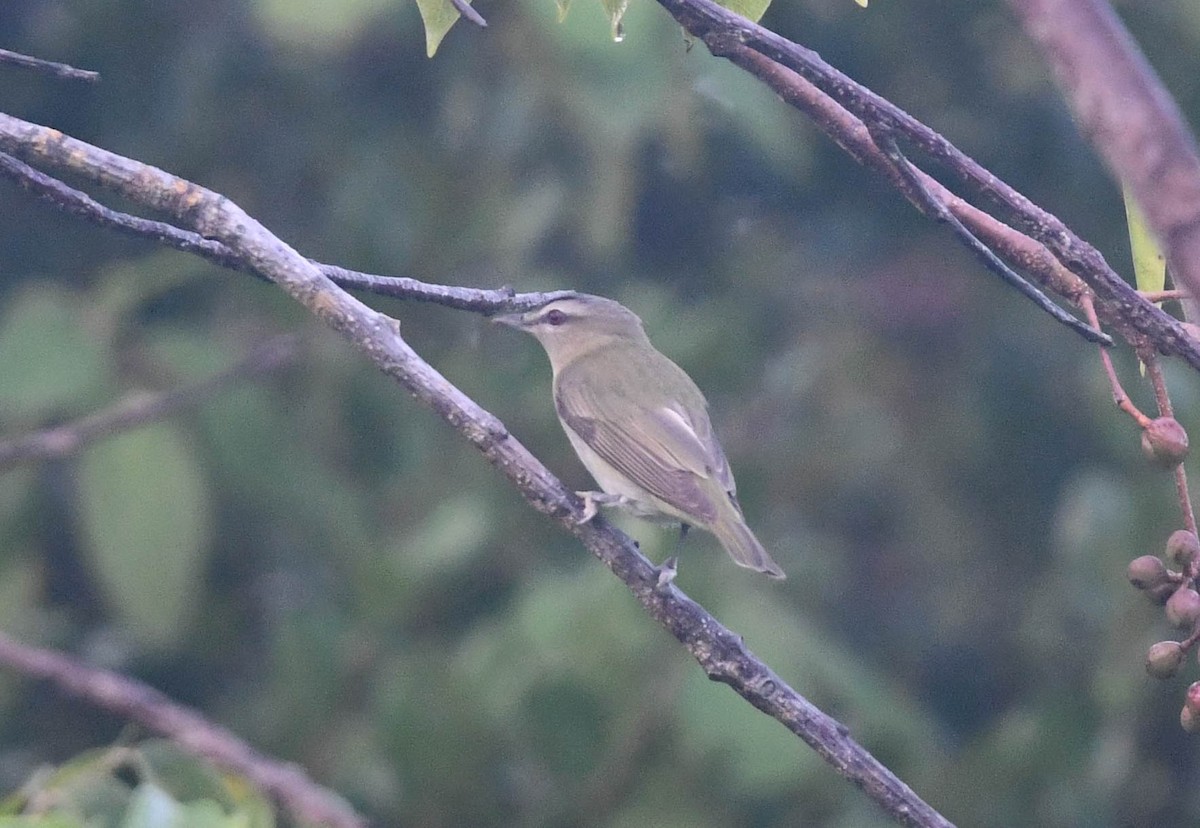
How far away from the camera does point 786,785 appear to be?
140 inches

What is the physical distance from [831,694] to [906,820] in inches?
108

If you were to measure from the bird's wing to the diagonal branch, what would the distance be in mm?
1194

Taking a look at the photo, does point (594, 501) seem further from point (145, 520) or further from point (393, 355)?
point (145, 520)

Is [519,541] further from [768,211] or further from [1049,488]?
[1049,488]

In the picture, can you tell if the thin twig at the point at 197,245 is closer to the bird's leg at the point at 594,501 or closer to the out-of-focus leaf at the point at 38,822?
the bird's leg at the point at 594,501

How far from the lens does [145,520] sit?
379cm

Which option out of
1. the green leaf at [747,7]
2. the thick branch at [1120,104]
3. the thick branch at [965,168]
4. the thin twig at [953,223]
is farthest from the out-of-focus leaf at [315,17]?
the thick branch at [1120,104]

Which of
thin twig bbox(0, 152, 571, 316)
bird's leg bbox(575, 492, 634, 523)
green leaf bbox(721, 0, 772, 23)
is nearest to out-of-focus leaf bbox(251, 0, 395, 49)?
bird's leg bbox(575, 492, 634, 523)

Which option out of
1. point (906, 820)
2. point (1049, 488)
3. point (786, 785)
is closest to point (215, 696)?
point (786, 785)

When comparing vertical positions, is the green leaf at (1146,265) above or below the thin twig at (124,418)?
above

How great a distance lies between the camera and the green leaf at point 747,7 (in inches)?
76.4

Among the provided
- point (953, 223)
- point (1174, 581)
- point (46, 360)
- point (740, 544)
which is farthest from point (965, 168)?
point (46, 360)

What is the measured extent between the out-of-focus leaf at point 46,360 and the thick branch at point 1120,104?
3.64 meters

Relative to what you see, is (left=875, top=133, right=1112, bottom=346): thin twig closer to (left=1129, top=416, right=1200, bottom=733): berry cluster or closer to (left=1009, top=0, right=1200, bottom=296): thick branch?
(left=1129, top=416, right=1200, bottom=733): berry cluster
